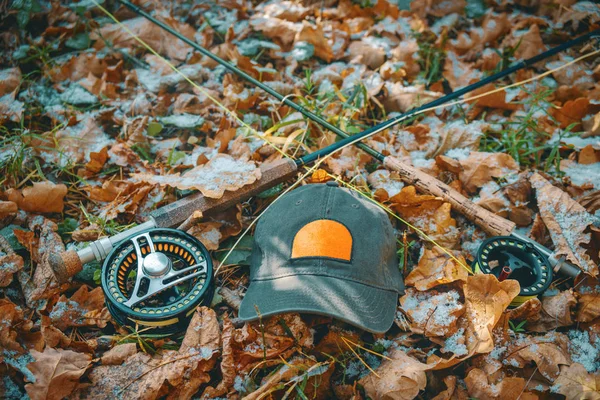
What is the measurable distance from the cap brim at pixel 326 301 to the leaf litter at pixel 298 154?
0.53 feet

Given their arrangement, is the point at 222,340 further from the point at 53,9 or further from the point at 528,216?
the point at 53,9

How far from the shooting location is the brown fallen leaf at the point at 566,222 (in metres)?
2.10

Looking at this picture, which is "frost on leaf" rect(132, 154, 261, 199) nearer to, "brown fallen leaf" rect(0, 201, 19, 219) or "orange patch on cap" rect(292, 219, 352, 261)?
"orange patch on cap" rect(292, 219, 352, 261)

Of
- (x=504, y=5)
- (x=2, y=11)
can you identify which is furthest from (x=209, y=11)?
(x=504, y=5)

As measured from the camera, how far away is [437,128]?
9.75ft

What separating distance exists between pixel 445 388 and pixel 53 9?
3.93 m

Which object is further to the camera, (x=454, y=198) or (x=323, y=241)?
(x=454, y=198)

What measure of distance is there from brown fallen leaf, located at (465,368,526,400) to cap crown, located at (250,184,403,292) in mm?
461

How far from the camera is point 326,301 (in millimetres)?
1761

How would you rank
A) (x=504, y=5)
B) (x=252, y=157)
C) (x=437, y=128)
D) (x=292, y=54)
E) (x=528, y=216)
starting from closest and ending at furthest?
(x=528, y=216), (x=252, y=157), (x=437, y=128), (x=292, y=54), (x=504, y=5)

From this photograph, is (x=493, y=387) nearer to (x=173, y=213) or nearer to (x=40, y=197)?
(x=173, y=213)

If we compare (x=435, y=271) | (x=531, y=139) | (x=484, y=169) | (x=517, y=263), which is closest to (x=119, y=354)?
(x=435, y=271)

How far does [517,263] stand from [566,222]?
0.35 m

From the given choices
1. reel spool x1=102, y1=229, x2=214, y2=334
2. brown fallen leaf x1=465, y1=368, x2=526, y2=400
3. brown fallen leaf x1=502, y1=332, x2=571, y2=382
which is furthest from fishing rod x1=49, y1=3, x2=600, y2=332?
brown fallen leaf x1=465, y1=368, x2=526, y2=400
